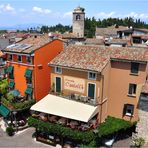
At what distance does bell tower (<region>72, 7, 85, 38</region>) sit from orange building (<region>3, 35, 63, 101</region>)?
60.9m

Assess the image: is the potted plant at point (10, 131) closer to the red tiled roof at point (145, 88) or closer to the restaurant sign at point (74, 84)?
the restaurant sign at point (74, 84)

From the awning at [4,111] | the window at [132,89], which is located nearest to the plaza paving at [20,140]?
the awning at [4,111]

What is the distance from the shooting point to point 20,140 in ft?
120

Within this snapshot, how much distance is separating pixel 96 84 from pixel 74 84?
12.8ft

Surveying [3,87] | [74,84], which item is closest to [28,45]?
[3,87]

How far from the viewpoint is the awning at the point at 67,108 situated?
32406mm

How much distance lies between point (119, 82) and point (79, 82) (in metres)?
6.28

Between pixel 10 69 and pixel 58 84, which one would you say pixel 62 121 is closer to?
pixel 58 84

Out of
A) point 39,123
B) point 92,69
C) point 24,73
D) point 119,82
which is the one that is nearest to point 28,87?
point 24,73

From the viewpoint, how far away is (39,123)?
113ft

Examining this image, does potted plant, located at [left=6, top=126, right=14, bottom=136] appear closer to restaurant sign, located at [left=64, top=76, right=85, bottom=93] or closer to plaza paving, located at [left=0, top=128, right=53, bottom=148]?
plaza paving, located at [left=0, top=128, right=53, bottom=148]

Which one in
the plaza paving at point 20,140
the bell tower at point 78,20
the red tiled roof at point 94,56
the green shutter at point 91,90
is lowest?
the plaza paving at point 20,140

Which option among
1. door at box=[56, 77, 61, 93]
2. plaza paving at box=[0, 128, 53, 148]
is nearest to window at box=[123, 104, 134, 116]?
door at box=[56, 77, 61, 93]

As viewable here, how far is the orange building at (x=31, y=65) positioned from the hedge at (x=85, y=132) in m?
8.35
